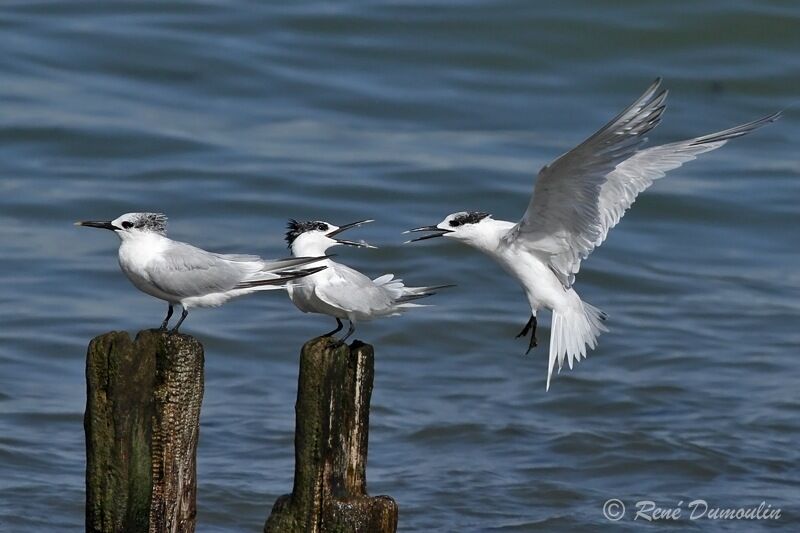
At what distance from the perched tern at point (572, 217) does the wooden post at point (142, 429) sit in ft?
6.44

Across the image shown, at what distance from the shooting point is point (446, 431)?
9.79 meters

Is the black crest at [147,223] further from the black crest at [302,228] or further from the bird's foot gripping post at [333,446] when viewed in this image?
the bird's foot gripping post at [333,446]

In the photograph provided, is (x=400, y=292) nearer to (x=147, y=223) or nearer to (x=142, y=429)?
(x=147, y=223)

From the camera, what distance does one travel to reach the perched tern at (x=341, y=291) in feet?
20.0

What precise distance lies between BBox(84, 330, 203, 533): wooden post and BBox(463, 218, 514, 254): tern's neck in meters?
2.41

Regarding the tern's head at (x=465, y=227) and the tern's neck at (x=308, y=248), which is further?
the tern's head at (x=465, y=227)

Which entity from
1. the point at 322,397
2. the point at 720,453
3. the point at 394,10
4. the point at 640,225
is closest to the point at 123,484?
the point at 322,397

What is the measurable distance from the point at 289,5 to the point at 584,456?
12.5m

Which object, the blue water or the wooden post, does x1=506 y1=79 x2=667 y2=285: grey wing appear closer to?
the blue water

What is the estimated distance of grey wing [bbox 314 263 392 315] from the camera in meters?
6.09

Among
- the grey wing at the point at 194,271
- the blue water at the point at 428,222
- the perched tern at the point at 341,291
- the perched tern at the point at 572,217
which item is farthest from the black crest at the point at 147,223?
the blue water at the point at 428,222

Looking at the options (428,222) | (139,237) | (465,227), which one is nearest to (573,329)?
(465,227)

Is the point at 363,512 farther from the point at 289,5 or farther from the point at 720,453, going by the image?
the point at 289,5

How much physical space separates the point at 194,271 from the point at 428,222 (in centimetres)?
836
